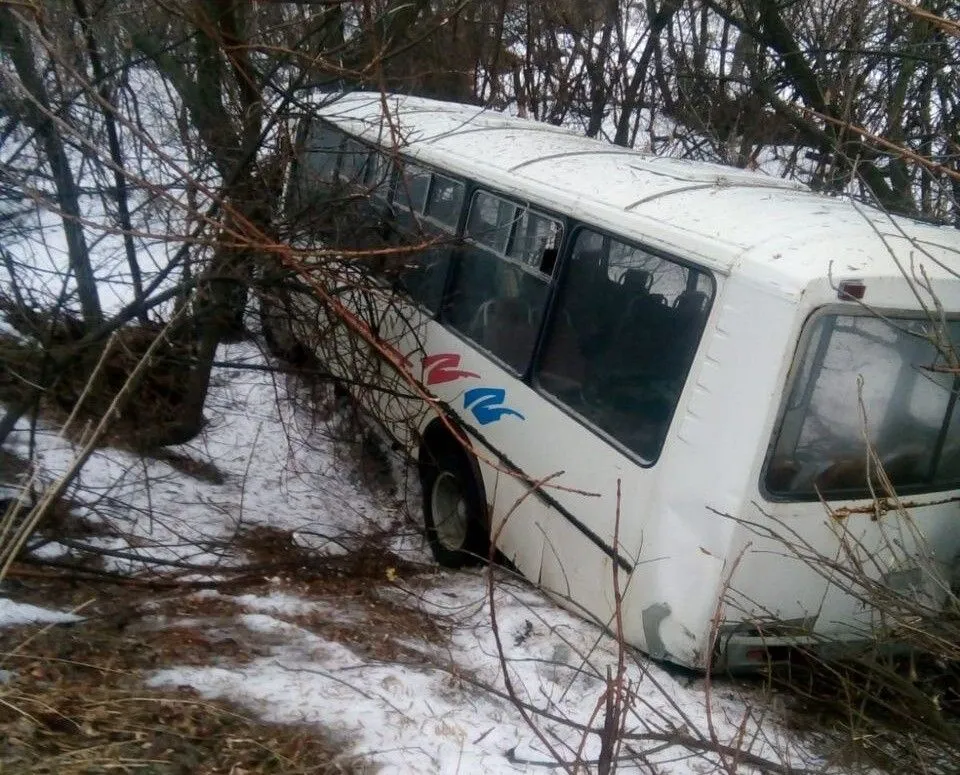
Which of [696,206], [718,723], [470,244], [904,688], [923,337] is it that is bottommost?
[718,723]

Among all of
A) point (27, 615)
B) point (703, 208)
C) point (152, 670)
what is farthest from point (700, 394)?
point (27, 615)

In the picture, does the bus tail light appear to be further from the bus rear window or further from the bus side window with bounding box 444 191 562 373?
the bus side window with bounding box 444 191 562 373

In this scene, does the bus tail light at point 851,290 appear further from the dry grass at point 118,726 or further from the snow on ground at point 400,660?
the dry grass at point 118,726

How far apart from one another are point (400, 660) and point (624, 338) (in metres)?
1.64

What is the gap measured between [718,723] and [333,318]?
3008mm

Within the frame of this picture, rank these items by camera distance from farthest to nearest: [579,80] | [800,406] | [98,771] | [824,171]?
[579,80] < [824,171] < [800,406] < [98,771]

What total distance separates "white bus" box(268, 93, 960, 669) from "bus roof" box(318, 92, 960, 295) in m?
0.01

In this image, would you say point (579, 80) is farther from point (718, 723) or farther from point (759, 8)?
point (718, 723)

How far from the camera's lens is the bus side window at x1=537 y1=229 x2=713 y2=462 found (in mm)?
3684

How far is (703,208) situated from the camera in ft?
12.7

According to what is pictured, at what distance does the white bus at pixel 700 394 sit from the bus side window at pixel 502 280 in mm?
14

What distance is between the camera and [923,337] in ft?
11.1

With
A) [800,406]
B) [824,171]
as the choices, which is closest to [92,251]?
[800,406]

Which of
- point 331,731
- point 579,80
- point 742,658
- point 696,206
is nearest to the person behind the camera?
point 331,731
